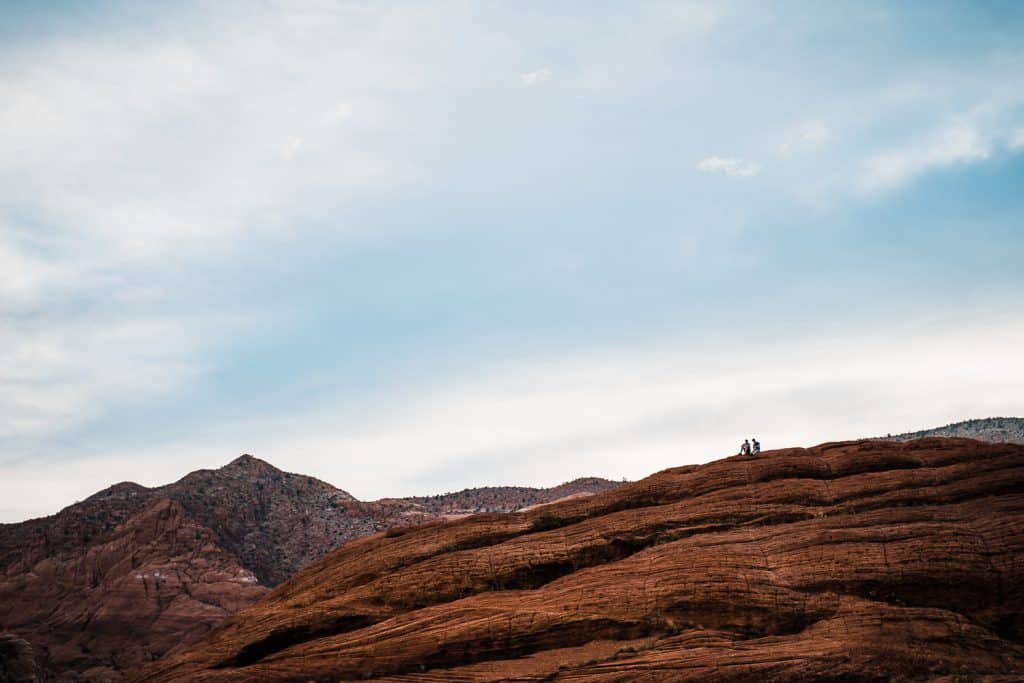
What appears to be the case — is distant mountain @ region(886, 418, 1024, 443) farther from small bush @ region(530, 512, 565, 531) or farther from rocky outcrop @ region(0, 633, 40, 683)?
rocky outcrop @ region(0, 633, 40, 683)

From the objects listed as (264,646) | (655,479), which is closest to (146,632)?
(264,646)

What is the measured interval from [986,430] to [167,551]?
96.6m

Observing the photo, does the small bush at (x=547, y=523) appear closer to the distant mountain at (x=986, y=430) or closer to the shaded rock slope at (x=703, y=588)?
the shaded rock slope at (x=703, y=588)

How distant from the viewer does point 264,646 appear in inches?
1204

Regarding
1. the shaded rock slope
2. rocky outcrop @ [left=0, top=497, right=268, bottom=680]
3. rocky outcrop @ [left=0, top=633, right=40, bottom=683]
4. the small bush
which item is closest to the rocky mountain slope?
rocky outcrop @ [left=0, top=497, right=268, bottom=680]

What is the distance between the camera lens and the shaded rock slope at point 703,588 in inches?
949

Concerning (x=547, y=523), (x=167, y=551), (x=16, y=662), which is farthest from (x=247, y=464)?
(x=547, y=523)

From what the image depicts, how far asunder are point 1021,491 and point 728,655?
491 inches

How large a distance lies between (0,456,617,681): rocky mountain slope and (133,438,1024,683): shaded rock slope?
61.6m

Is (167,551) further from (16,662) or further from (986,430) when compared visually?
(986,430)

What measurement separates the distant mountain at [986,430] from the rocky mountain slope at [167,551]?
41.3m

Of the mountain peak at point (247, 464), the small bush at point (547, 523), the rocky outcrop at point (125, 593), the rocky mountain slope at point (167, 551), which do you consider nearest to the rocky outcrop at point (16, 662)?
the rocky outcrop at point (125, 593)

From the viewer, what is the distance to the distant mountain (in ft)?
289

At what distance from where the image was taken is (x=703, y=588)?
26.4 m
